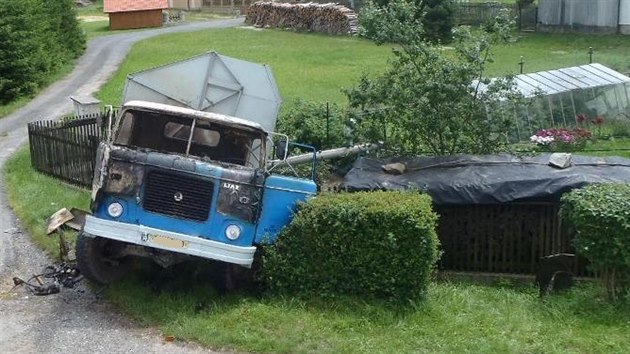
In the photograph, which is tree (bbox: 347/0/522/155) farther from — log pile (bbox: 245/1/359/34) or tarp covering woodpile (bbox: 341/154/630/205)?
log pile (bbox: 245/1/359/34)

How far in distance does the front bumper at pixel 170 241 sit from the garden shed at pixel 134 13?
48.4 m

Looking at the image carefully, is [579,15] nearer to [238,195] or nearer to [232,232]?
[238,195]

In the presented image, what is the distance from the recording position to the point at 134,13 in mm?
57906

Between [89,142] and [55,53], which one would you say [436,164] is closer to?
[89,142]

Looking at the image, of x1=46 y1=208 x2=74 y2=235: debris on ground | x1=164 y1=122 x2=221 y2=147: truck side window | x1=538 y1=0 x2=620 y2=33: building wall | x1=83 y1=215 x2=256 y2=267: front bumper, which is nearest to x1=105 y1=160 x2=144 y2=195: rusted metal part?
x1=83 y1=215 x2=256 y2=267: front bumper

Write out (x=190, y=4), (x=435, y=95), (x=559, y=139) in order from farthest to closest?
(x=190, y=4), (x=559, y=139), (x=435, y=95)

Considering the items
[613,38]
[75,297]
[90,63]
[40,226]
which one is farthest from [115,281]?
[613,38]

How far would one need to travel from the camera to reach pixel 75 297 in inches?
449

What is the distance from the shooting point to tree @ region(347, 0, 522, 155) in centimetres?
1542

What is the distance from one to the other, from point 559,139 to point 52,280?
12.9 m

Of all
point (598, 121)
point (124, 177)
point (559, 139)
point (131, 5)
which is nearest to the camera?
point (124, 177)

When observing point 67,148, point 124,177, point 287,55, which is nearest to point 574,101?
point 67,148

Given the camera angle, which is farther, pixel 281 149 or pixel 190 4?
pixel 190 4

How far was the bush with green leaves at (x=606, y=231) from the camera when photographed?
10359 millimetres
